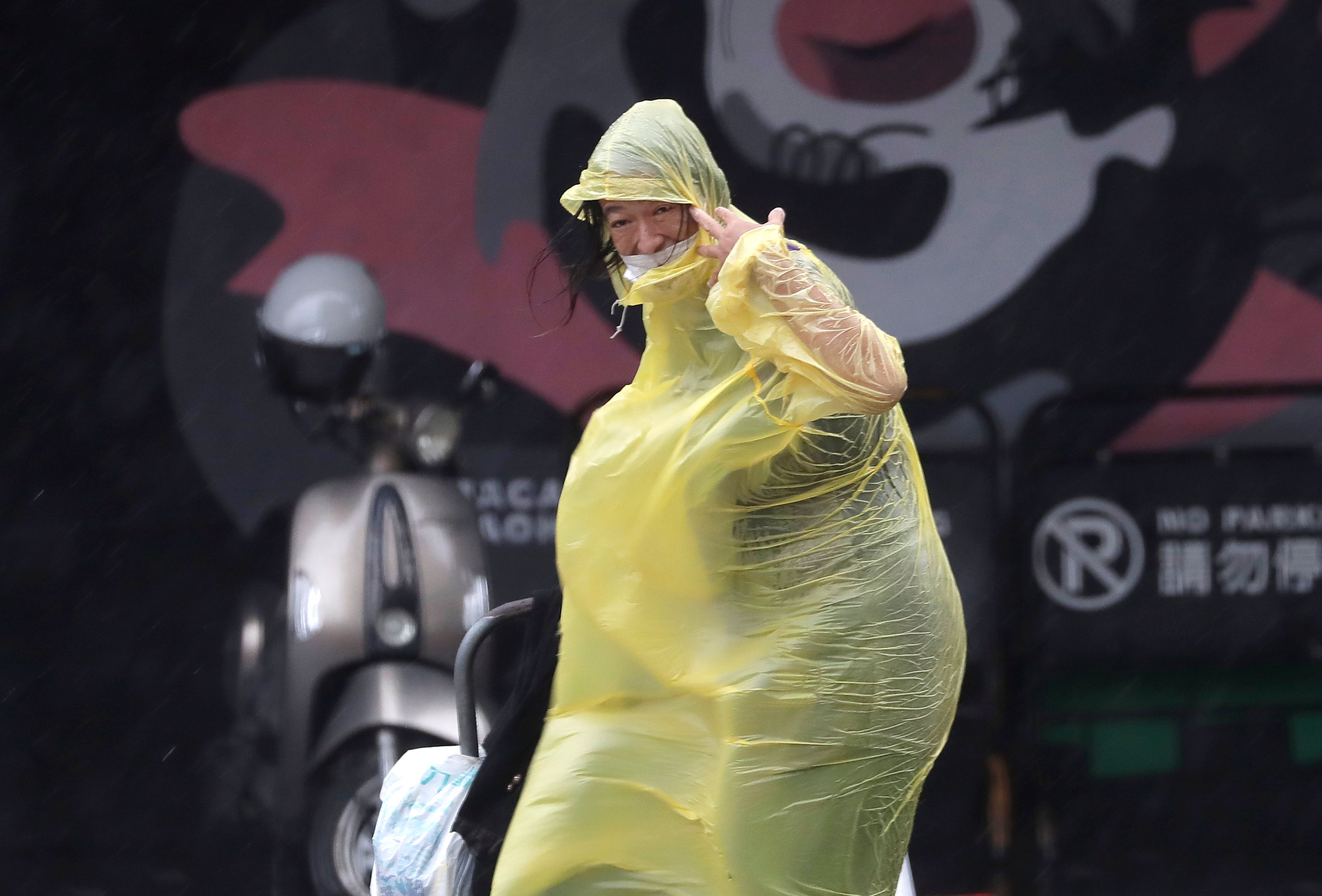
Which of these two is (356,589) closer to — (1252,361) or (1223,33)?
(1252,361)

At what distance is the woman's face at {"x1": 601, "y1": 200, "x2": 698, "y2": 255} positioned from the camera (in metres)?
2.14

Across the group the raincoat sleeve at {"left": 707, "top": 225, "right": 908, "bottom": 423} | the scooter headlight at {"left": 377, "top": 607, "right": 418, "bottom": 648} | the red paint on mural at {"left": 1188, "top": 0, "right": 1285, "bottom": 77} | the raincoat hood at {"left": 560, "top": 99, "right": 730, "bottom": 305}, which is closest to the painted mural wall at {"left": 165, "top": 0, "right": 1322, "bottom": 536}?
the red paint on mural at {"left": 1188, "top": 0, "right": 1285, "bottom": 77}

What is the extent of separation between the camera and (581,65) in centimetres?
458

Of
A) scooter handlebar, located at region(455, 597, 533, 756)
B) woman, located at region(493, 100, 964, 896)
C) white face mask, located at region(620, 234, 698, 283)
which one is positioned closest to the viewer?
woman, located at region(493, 100, 964, 896)

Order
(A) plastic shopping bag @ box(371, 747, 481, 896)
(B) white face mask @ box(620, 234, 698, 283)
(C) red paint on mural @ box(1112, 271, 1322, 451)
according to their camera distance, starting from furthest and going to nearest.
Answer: (C) red paint on mural @ box(1112, 271, 1322, 451)
(A) plastic shopping bag @ box(371, 747, 481, 896)
(B) white face mask @ box(620, 234, 698, 283)

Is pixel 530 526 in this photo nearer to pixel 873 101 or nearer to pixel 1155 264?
pixel 873 101

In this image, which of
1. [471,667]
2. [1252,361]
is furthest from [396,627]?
[1252,361]

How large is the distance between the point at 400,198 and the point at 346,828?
174 centimetres

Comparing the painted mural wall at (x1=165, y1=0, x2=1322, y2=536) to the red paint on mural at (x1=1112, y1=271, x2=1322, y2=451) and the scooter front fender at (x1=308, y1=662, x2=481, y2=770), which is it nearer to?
the red paint on mural at (x1=1112, y1=271, x2=1322, y2=451)

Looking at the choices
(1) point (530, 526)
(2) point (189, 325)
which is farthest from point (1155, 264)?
(2) point (189, 325)

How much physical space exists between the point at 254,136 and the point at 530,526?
4.40 feet

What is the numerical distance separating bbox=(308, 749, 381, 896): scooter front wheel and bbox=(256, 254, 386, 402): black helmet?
93 centimetres

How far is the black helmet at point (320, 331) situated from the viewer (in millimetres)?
A: 4027

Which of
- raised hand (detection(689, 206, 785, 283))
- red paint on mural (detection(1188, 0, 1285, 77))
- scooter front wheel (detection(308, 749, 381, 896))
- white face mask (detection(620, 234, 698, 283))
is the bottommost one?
scooter front wheel (detection(308, 749, 381, 896))
